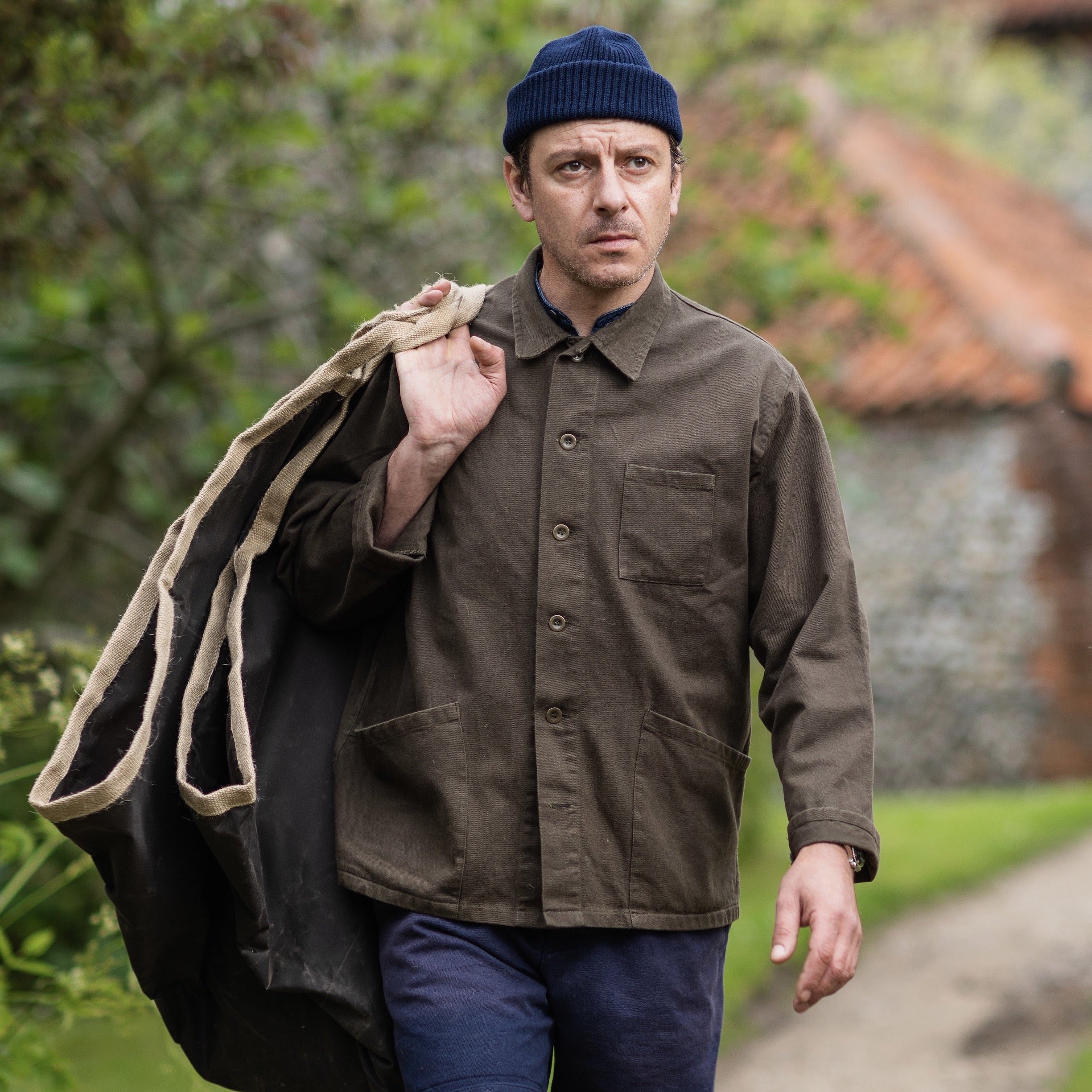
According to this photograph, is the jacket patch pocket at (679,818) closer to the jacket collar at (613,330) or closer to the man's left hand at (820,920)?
the man's left hand at (820,920)

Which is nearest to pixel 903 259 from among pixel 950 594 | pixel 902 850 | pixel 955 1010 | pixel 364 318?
pixel 950 594

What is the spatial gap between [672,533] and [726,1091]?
3610mm

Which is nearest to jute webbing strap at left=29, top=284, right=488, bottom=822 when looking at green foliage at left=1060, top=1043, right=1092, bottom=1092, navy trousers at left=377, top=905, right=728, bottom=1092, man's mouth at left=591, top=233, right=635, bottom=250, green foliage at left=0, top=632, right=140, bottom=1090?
→ man's mouth at left=591, top=233, right=635, bottom=250

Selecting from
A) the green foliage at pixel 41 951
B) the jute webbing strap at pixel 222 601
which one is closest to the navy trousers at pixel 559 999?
the jute webbing strap at pixel 222 601

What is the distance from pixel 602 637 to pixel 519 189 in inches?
31.8

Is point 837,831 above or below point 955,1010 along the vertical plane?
above

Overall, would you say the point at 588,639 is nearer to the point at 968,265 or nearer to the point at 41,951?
the point at 41,951

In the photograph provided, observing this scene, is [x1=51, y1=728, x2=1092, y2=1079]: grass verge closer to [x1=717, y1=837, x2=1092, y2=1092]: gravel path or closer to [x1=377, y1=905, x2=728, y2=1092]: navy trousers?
[x1=717, y1=837, x2=1092, y2=1092]: gravel path

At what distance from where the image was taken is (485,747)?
2.41 meters

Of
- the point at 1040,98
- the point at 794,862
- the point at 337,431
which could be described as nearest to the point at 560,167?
the point at 337,431

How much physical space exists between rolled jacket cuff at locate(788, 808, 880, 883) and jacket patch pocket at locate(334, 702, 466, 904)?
54 cm

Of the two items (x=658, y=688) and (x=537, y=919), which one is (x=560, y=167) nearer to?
(x=658, y=688)

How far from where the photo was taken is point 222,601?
2.46 m

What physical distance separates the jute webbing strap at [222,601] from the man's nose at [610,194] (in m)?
0.32
